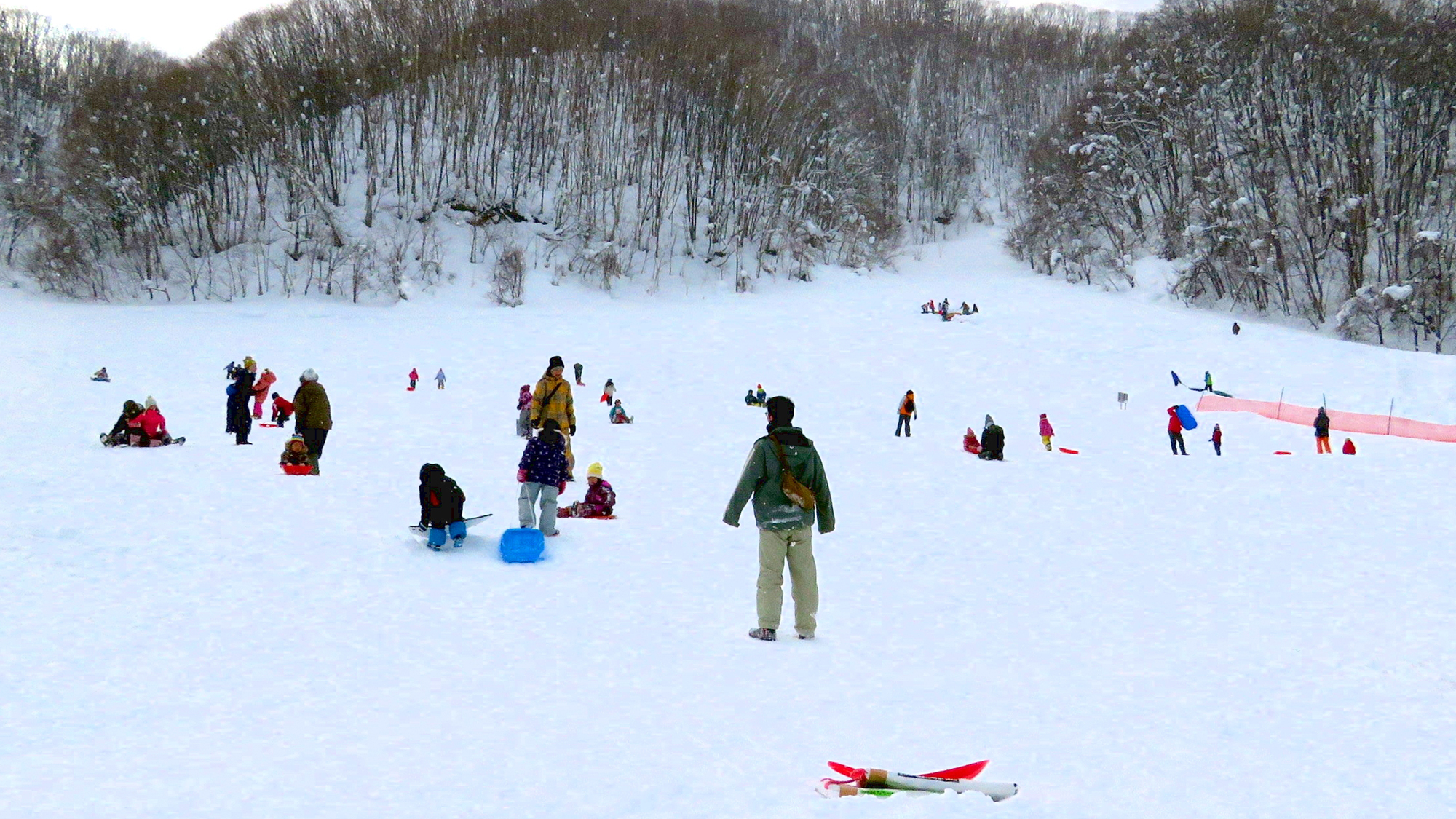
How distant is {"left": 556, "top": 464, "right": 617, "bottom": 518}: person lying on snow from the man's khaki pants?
206 inches

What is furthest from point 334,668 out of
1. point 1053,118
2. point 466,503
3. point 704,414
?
point 1053,118

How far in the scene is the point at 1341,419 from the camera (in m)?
27.7

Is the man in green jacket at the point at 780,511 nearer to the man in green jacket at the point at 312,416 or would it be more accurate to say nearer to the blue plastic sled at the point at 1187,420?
the man in green jacket at the point at 312,416

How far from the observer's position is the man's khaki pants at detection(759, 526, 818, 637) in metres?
6.96

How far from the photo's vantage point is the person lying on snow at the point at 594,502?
1195 cm

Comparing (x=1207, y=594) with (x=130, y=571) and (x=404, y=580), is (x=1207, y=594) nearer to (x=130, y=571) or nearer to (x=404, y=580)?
(x=404, y=580)

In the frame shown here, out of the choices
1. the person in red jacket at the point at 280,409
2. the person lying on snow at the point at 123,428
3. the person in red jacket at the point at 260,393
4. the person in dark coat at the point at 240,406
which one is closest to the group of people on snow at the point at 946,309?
the person in red jacket at the point at 260,393

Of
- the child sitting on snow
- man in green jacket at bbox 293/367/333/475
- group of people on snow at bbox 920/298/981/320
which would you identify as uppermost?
group of people on snow at bbox 920/298/981/320

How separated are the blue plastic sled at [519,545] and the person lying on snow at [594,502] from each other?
2.71 metres

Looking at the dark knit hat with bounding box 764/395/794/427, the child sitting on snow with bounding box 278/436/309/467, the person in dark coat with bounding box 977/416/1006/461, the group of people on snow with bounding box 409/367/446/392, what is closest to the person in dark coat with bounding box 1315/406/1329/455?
the person in dark coat with bounding box 977/416/1006/461

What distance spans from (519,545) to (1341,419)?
88.2 feet

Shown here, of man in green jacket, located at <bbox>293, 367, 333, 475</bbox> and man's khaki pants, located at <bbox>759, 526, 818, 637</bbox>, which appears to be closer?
man's khaki pants, located at <bbox>759, 526, 818, 637</bbox>

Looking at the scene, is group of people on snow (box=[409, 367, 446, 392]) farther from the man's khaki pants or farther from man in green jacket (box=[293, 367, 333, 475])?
the man's khaki pants

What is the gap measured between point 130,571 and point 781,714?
209 inches
